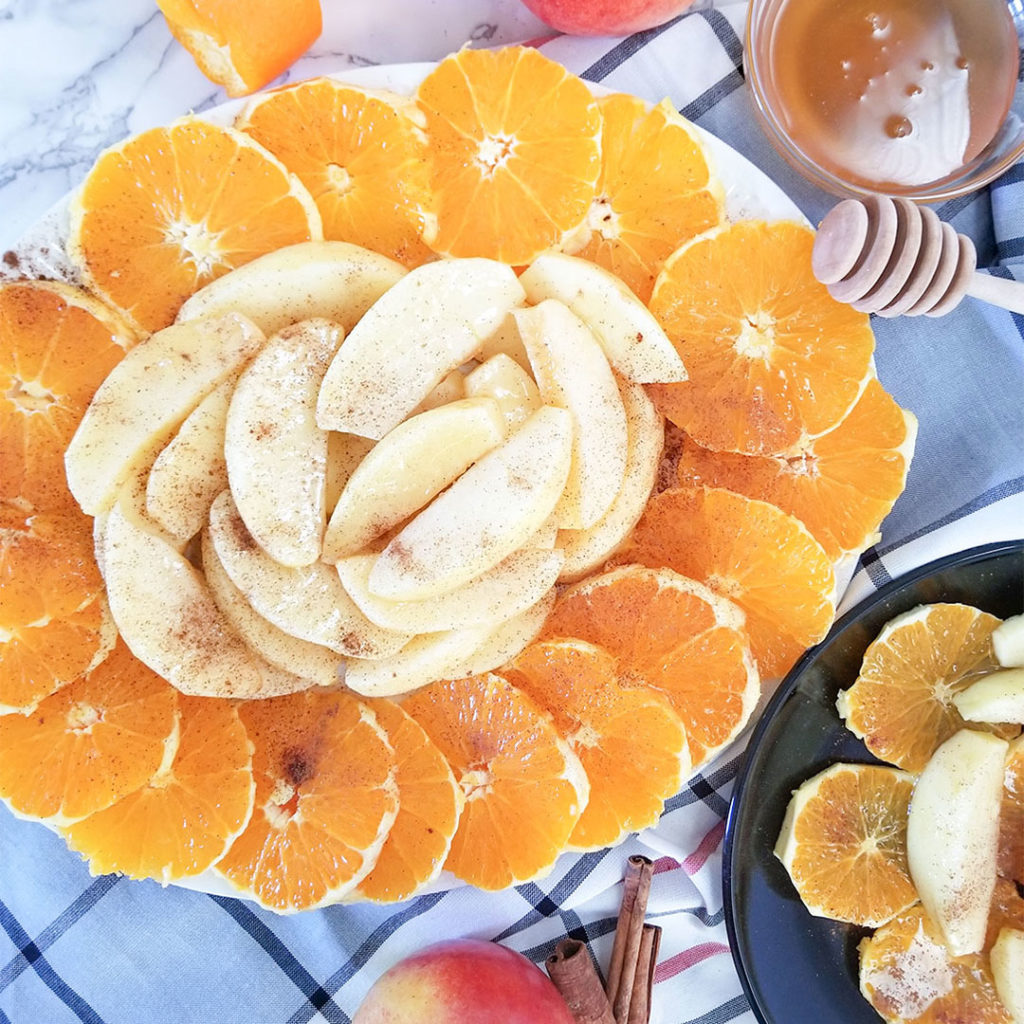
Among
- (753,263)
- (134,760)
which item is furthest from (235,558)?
(753,263)

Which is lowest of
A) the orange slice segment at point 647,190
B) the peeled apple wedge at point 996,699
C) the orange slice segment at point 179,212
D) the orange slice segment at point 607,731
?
the peeled apple wedge at point 996,699

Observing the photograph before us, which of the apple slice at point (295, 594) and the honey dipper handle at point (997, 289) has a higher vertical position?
the apple slice at point (295, 594)

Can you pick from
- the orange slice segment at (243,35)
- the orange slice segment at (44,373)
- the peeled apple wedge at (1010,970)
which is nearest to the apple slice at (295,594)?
the orange slice segment at (44,373)

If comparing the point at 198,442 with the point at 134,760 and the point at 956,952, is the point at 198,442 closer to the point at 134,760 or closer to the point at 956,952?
the point at 134,760

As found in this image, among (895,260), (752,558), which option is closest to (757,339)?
(895,260)

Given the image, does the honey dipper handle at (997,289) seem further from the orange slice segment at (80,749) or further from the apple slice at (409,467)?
the orange slice segment at (80,749)

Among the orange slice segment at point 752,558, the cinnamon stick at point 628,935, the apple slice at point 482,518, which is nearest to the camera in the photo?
the apple slice at point 482,518

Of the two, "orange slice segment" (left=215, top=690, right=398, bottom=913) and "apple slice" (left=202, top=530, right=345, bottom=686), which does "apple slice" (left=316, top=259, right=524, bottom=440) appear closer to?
"apple slice" (left=202, top=530, right=345, bottom=686)
